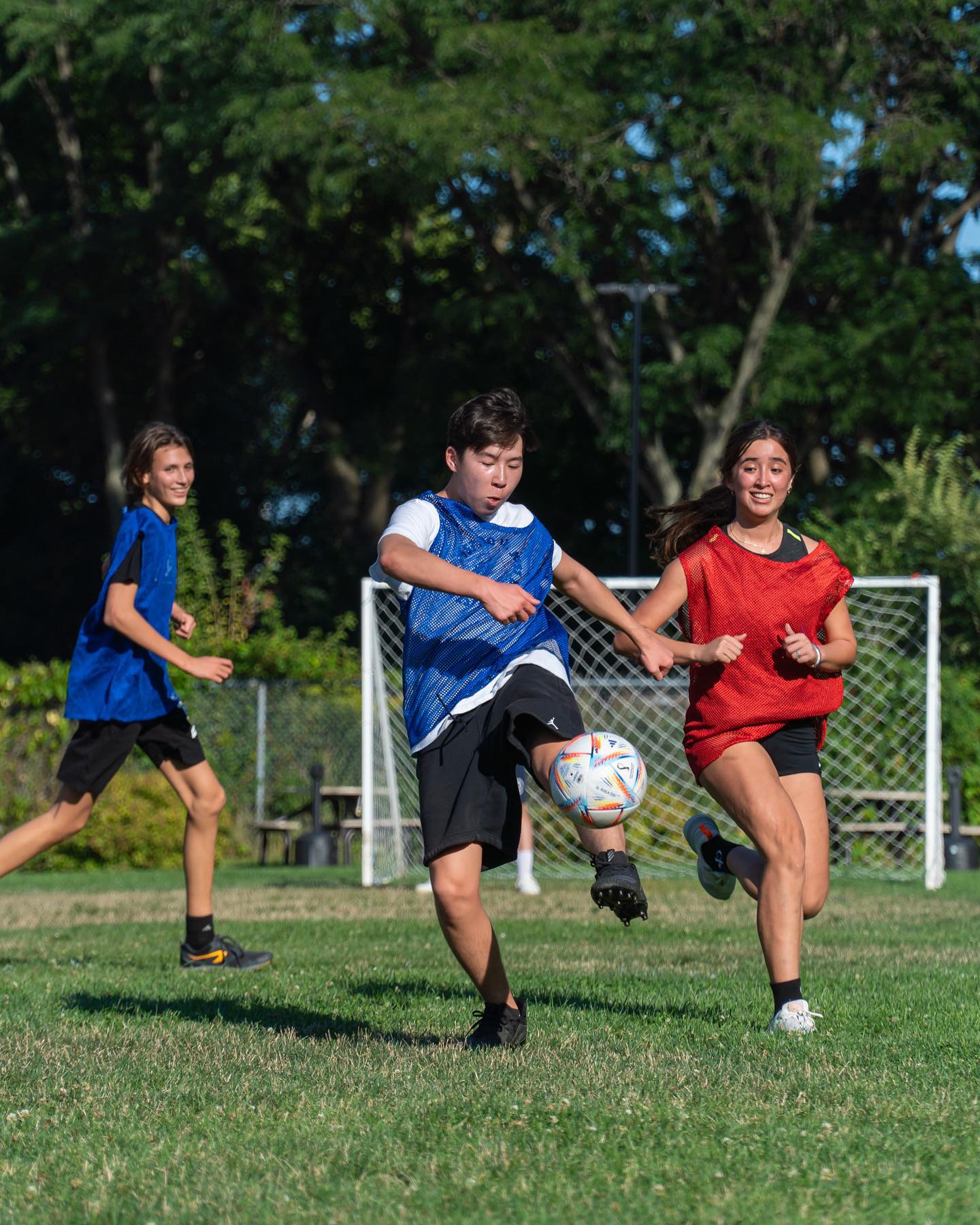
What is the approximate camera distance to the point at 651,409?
23828mm

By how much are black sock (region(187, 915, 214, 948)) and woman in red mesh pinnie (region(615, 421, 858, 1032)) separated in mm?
2788

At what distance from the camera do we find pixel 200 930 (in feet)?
24.3

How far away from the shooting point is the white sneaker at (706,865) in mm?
5973

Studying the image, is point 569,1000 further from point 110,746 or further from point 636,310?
point 636,310

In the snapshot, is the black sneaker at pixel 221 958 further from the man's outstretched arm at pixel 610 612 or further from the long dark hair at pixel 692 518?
the man's outstretched arm at pixel 610 612

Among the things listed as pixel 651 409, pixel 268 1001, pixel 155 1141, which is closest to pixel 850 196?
pixel 651 409

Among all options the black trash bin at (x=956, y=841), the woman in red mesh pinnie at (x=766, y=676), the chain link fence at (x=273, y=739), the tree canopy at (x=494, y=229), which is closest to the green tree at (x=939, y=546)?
the black trash bin at (x=956, y=841)

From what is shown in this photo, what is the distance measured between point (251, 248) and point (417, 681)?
27750mm

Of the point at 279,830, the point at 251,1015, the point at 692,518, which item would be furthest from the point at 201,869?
the point at 279,830

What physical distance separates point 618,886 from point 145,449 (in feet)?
11.5

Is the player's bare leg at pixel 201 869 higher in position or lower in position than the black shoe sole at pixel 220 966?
higher

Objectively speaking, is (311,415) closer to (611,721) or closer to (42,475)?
(42,475)

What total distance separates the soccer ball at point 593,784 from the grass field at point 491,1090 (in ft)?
2.38

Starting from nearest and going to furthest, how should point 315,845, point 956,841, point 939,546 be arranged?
point 956,841 → point 315,845 → point 939,546
